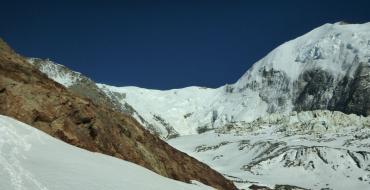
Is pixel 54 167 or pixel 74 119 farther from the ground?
pixel 74 119

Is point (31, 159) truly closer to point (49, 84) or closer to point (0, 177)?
point (0, 177)

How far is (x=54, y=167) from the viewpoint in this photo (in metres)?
24.8

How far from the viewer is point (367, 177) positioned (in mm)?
169875

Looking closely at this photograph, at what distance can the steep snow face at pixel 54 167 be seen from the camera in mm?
22281

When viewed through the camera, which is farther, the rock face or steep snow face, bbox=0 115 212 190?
the rock face

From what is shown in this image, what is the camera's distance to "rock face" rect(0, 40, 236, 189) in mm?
34562

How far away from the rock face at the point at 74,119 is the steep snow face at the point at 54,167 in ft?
13.8

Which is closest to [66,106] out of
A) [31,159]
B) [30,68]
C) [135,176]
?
[30,68]

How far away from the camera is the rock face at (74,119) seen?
113ft

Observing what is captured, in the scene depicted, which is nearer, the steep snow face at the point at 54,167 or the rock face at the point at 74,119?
the steep snow face at the point at 54,167

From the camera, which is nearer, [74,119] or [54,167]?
[54,167]

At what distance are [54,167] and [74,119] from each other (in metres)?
12.5

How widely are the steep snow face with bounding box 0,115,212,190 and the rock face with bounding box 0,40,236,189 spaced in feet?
13.8

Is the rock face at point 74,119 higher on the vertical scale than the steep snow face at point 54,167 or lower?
higher
